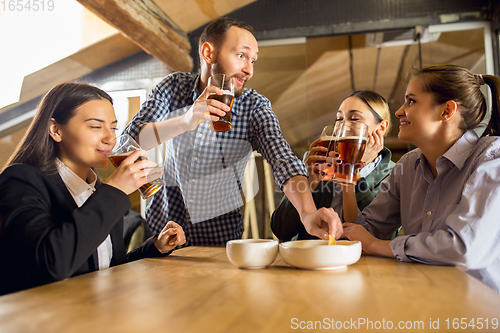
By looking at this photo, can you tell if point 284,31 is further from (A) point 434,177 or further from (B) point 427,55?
(A) point 434,177

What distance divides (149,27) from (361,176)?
2.35m

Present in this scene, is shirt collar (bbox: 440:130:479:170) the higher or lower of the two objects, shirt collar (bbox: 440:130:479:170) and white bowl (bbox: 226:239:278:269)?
the higher

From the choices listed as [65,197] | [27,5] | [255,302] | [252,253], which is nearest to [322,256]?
[252,253]

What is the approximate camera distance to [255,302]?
0.69 m

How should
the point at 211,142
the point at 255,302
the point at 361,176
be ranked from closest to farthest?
the point at 255,302 < the point at 211,142 < the point at 361,176

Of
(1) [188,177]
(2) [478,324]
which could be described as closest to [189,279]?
(2) [478,324]

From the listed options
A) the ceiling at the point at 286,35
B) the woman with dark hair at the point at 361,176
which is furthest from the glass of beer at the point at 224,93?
the ceiling at the point at 286,35

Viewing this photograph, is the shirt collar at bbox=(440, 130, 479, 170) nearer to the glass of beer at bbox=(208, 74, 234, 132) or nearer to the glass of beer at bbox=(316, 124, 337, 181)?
the glass of beer at bbox=(316, 124, 337, 181)

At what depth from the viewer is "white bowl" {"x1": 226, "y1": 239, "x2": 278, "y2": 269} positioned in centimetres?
99

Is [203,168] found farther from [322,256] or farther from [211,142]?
[322,256]

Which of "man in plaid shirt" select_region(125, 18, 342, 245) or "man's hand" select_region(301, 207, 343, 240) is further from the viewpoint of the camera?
"man in plaid shirt" select_region(125, 18, 342, 245)

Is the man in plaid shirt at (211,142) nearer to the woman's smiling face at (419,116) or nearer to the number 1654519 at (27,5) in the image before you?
the woman's smiling face at (419,116)

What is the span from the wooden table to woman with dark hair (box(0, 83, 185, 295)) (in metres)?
0.10

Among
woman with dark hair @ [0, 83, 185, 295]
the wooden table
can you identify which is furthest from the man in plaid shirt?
the wooden table
